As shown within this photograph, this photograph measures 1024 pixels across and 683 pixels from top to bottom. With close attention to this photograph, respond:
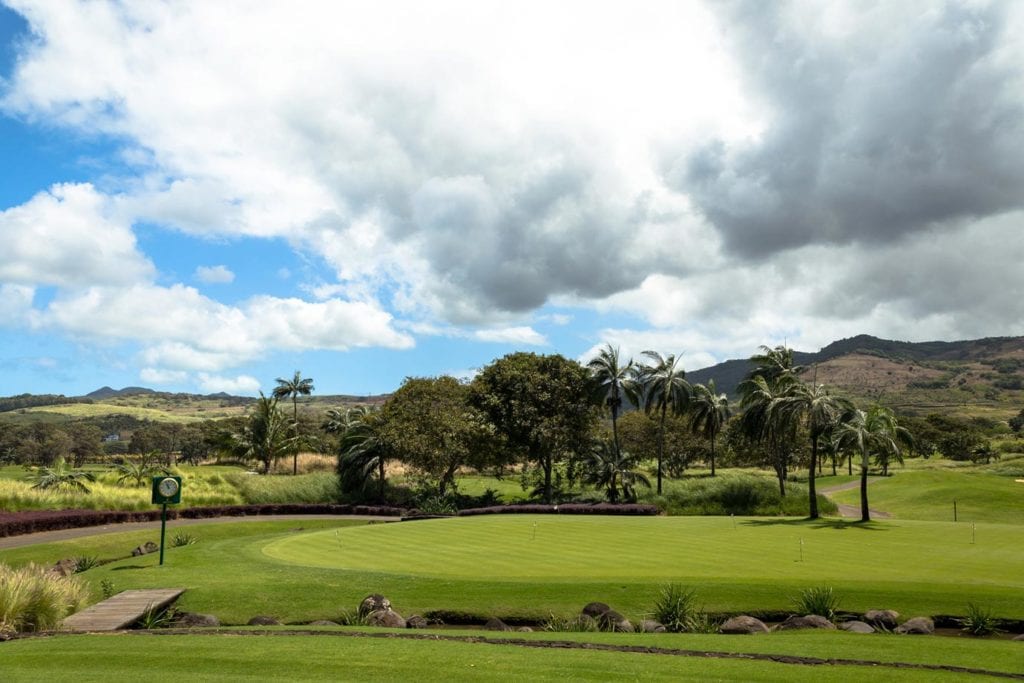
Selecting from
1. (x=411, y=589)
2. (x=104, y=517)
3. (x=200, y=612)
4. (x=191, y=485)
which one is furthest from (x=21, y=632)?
(x=191, y=485)

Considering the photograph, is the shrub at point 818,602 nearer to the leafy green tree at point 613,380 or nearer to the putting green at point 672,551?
the putting green at point 672,551

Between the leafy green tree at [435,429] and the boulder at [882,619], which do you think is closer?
the boulder at [882,619]

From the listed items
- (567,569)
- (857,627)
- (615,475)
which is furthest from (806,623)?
(615,475)

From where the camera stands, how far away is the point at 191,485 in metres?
59.4

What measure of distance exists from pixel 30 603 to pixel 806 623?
1779cm

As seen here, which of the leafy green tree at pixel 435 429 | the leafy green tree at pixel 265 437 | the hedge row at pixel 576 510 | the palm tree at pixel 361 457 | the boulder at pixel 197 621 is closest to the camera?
the boulder at pixel 197 621

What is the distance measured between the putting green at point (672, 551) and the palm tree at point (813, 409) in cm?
722

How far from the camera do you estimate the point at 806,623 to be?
15977mm

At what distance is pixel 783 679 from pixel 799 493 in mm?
46492

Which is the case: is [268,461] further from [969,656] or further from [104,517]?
[969,656]

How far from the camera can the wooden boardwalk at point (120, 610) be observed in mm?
15234

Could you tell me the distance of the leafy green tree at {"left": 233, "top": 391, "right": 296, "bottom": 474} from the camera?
252 feet

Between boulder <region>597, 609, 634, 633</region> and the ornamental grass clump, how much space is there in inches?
493

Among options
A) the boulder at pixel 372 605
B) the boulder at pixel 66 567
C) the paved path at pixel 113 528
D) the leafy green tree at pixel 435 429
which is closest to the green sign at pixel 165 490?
the boulder at pixel 66 567
